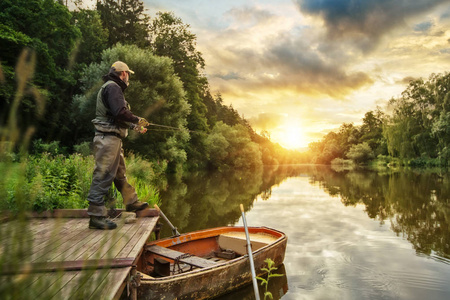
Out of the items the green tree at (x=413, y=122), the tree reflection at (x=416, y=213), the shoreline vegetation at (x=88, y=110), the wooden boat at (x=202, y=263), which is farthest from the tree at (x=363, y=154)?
the wooden boat at (x=202, y=263)

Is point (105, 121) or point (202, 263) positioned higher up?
point (105, 121)

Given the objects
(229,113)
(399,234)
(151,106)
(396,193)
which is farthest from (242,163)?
(399,234)

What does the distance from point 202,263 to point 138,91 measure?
17.9m

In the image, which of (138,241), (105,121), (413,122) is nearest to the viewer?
(138,241)

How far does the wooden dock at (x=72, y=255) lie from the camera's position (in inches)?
40.1

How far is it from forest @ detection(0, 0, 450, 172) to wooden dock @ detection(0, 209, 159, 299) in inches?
12.1

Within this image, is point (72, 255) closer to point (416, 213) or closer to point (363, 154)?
point (416, 213)

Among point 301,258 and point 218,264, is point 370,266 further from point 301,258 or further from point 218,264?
point 218,264

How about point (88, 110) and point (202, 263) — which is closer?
point (202, 263)

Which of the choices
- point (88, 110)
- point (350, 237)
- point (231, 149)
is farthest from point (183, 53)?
point (350, 237)

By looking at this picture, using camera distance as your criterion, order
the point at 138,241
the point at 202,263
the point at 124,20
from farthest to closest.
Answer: the point at 124,20
the point at 202,263
the point at 138,241

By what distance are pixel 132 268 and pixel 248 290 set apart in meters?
2.51

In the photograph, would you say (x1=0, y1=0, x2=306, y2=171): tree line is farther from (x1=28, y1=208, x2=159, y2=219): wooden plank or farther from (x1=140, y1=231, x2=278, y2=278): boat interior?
(x1=28, y1=208, x2=159, y2=219): wooden plank

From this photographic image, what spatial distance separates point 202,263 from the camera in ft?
16.5
